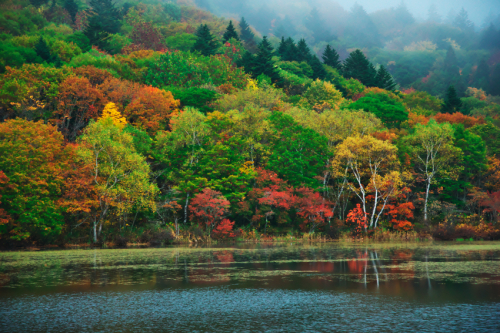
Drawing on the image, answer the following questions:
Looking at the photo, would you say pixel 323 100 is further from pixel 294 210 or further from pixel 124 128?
pixel 124 128

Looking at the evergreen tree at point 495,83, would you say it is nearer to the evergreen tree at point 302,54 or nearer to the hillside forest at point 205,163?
the evergreen tree at point 302,54

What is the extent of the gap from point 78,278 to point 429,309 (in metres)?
18.3

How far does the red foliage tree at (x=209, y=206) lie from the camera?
52250mm

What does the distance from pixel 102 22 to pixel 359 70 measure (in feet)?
245

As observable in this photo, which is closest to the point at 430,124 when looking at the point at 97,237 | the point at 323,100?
the point at 323,100

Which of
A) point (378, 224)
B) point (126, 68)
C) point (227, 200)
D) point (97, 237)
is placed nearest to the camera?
point (97, 237)

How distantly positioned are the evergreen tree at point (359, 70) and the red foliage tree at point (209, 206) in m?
83.6

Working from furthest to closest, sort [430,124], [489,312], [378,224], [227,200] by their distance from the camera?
[430,124] → [378,224] → [227,200] → [489,312]

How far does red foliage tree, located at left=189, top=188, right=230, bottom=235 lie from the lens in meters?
52.2

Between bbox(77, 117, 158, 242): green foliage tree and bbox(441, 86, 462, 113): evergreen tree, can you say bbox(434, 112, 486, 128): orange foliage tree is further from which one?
bbox(77, 117, 158, 242): green foliage tree

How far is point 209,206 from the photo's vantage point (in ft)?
174

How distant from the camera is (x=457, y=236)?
182 feet

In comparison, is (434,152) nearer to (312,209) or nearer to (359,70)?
(312,209)

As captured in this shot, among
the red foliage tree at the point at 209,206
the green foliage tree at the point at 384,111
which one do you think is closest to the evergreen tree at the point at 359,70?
the green foliage tree at the point at 384,111
